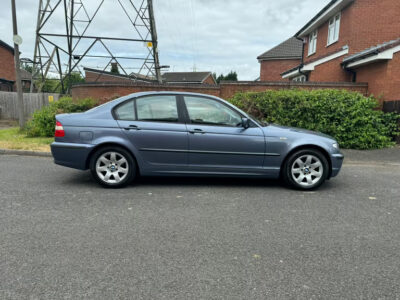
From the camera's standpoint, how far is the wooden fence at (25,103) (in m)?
17.6

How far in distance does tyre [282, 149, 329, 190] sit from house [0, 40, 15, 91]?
95.3 ft

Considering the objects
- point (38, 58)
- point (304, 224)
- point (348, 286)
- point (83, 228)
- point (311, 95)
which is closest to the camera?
point (348, 286)

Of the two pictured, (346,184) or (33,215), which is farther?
(346,184)

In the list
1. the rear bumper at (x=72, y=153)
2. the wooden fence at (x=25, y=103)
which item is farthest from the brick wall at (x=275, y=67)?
the rear bumper at (x=72, y=153)

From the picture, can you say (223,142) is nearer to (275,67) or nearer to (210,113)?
(210,113)

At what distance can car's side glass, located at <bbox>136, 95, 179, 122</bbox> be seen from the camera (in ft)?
16.4

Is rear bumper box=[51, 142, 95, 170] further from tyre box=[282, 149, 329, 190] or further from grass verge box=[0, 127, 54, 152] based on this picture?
grass verge box=[0, 127, 54, 152]

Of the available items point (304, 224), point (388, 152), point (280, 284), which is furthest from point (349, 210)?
point (388, 152)

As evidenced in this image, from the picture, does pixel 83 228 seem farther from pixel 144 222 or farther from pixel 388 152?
pixel 388 152

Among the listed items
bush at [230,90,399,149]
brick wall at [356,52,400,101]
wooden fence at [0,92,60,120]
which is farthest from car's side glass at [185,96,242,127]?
wooden fence at [0,92,60,120]

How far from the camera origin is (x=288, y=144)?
4922 millimetres

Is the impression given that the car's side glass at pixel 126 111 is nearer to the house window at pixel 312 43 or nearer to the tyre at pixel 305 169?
the tyre at pixel 305 169

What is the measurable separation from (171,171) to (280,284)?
9.64 ft

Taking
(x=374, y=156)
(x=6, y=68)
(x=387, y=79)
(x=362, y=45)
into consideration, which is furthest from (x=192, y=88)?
(x=6, y=68)
